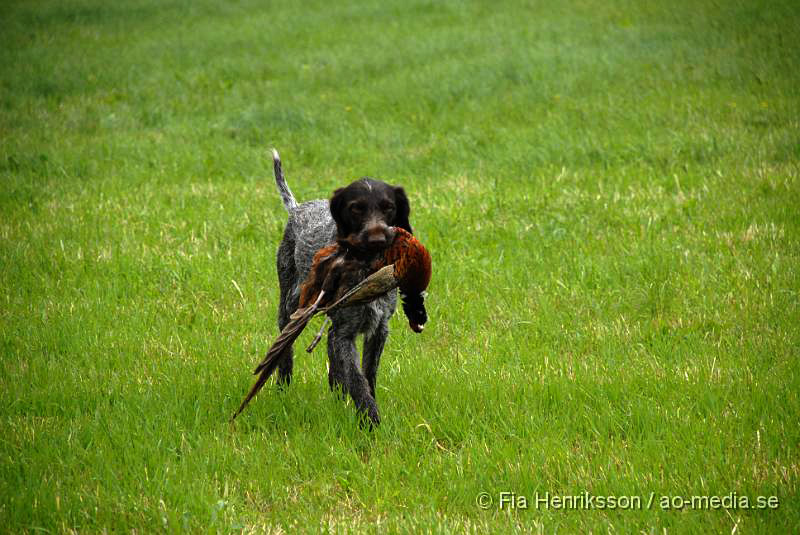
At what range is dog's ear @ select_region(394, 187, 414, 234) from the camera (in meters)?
5.50

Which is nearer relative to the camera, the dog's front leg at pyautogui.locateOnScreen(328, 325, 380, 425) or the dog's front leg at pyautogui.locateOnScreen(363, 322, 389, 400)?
the dog's front leg at pyautogui.locateOnScreen(328, 325, 380, 425)

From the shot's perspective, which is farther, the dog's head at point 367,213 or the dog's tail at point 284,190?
the dog's tail at point 284,190

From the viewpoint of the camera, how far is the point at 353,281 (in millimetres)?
5180

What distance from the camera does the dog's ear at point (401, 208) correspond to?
5500 mm

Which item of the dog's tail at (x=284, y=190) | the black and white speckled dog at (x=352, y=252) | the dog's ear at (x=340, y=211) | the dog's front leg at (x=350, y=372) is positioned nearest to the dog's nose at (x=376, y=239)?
the black and white speckled dog at (x=352, y=252)

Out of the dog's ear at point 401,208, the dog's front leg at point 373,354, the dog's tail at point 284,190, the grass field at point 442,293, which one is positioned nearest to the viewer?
the grass field at point 442,293

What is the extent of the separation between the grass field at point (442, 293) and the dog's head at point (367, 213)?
4.09 feet

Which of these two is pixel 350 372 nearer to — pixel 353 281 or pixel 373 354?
pixel 373 354

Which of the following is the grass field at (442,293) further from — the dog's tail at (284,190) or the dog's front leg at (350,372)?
the dog's tail at (284,190)

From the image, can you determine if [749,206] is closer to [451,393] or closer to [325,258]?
[451,393]

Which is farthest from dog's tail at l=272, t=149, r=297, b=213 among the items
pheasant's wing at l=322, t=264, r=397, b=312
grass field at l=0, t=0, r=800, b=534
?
pheasant's wing at l=322, t=264, r=397, b=312

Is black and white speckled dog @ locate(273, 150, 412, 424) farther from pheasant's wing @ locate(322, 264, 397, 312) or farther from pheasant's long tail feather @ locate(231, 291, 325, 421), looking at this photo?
pheasant's long tail feather @ locate(231, 291, 325, 421)

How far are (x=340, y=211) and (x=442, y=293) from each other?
104 inches

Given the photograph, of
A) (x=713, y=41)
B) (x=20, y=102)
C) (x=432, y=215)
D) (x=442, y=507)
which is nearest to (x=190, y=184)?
(x=432, y=215)
